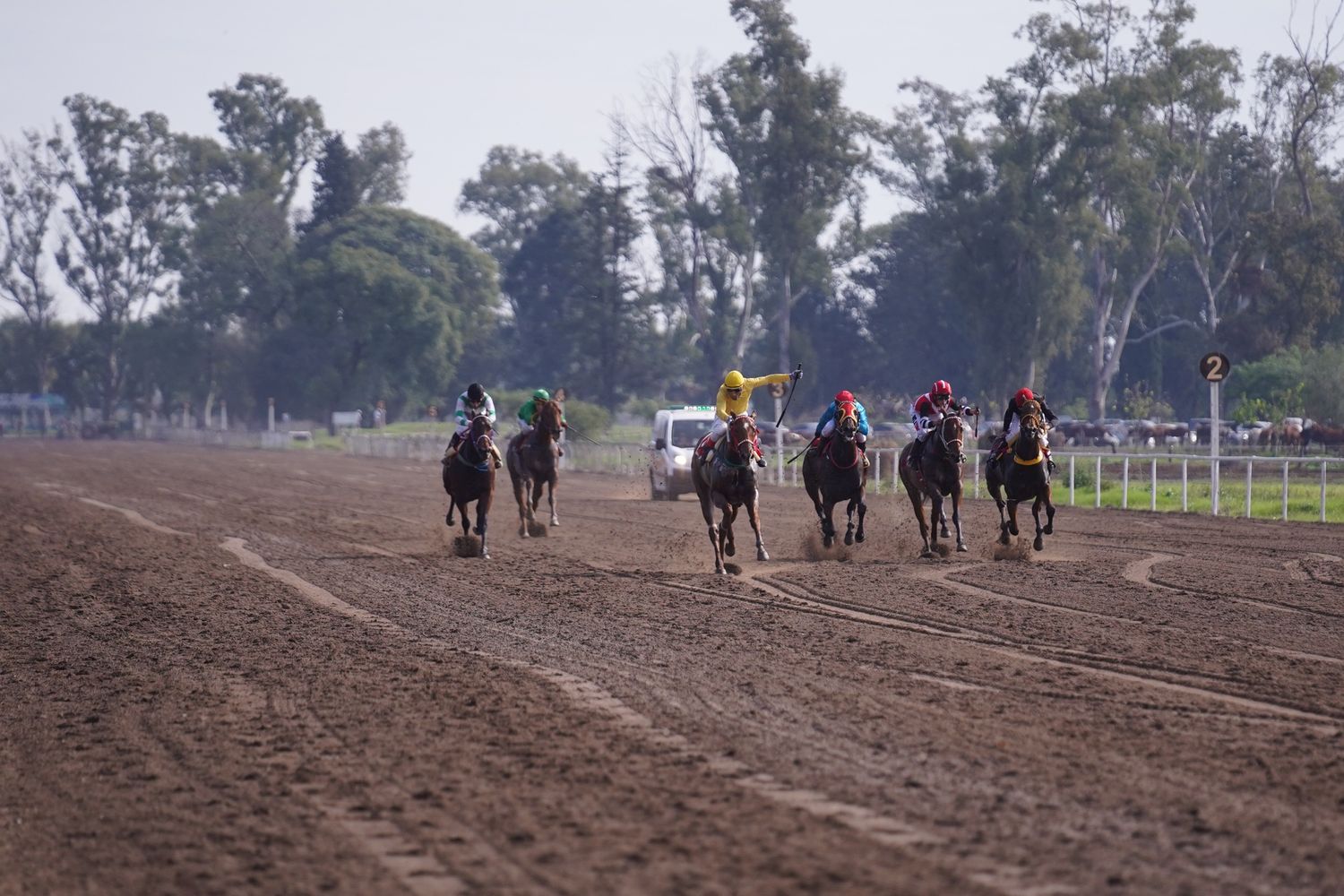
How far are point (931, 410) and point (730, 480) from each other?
9.74 ft

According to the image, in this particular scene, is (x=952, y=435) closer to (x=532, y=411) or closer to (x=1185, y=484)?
(x=532, y=411)

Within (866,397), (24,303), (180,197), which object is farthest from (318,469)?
(24,303)

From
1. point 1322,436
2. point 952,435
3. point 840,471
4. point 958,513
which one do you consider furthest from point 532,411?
point 1322,436

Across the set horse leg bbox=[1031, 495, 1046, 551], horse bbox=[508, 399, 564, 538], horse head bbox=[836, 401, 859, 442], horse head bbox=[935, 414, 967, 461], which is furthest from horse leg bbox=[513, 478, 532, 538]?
horse leg bbox=[1031, 495, 1046, 551]

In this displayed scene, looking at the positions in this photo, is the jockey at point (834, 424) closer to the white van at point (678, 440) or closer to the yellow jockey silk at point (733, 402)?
the yellow jockey silk at point (733, 402)

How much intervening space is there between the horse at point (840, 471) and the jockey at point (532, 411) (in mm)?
3844

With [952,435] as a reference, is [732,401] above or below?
above

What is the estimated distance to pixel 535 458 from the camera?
20219 millimetres

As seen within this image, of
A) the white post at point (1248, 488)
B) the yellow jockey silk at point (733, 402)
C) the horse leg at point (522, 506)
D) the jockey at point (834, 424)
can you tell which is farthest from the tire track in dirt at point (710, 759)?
the white post at point (1248, 488)

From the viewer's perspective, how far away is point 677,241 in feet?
247

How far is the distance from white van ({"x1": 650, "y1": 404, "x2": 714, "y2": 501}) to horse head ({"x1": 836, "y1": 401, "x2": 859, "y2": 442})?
12.7m

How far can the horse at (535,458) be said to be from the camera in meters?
19.7

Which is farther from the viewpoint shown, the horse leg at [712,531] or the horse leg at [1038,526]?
the horse leg at [1038,526]

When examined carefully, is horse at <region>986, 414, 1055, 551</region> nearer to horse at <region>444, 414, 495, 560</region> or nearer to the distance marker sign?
horse at <region>444, 414, 495, 560</region>
